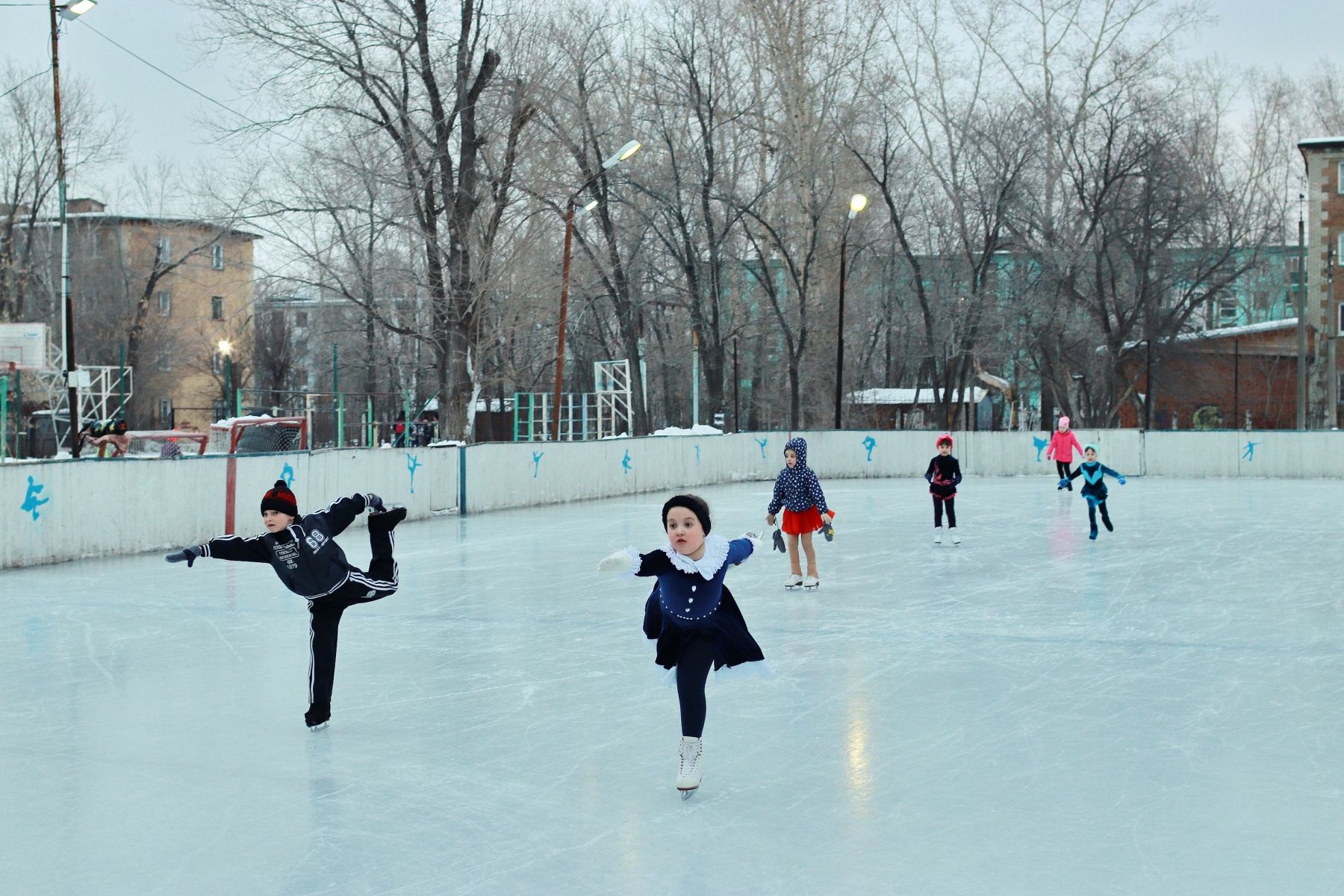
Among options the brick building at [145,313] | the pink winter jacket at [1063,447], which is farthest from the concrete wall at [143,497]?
the brick building at [145,313]

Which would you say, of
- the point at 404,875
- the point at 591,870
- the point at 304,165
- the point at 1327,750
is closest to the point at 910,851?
the point at 591,870

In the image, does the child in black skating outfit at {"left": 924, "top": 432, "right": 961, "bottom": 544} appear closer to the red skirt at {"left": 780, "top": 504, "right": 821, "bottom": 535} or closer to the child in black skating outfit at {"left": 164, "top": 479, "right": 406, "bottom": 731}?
the red skirt at {"left": 780, "top": 504, "right": 821, "bottom": 535}

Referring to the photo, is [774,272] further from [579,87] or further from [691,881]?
[691,881]

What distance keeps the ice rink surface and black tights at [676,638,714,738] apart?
0.29 meters

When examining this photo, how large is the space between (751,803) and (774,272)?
145 feet

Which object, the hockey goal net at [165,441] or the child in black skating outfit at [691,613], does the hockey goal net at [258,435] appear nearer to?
the hockey goal net at [165,441]

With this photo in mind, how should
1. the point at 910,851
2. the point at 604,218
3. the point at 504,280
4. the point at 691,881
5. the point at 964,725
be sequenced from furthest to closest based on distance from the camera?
the point at 604,218 < the point at 504,280 < the point at 964,725 < the point at 910,851 < the point at 691,881

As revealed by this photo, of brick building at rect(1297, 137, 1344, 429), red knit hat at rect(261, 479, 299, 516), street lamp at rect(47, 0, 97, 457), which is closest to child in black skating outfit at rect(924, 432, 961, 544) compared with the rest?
red knit hat at rect(261, 479, 299, 516)

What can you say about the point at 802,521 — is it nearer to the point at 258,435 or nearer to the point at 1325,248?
the point at 258,435

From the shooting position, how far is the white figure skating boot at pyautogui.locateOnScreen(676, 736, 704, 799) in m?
5.62

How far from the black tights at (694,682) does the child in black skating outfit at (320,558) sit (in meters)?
1.83

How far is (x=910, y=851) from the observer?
4.86 metres

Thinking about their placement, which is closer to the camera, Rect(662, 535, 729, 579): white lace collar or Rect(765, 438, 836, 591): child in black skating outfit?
Rect(662, 535, 729, 579): white lace collar

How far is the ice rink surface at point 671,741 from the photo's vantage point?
4.77m
